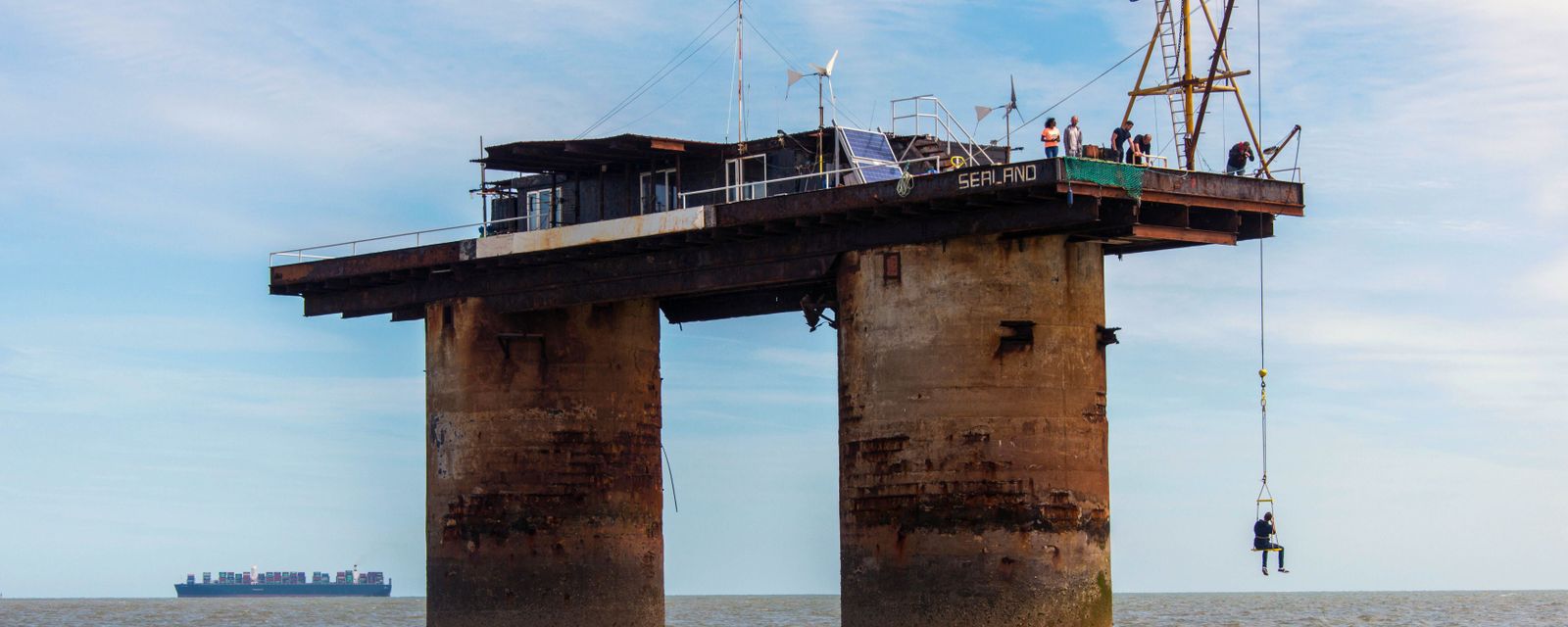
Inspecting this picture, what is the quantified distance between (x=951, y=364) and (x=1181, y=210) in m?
6.19

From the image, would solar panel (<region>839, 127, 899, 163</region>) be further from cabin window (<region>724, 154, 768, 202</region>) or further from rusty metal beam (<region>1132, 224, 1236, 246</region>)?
rusty metal beam (<region>1132, 224, 1236, 246</region>)

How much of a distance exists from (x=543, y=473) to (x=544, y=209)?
25.0ft

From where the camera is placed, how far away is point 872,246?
167 ft

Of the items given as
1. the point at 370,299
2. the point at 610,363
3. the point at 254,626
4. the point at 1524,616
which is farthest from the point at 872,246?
the point at 1524,616

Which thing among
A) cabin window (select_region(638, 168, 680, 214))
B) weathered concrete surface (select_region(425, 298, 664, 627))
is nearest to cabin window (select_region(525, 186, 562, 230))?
weathered concrete surface (select_region(425, 298, 664, 627))

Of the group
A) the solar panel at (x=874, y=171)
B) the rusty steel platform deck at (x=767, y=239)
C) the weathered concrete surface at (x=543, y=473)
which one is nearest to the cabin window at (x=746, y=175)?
the rusty steel platform deck at (x=767, y=239)

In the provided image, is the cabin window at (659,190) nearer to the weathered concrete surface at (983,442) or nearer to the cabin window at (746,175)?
the cabin window at (746,175)

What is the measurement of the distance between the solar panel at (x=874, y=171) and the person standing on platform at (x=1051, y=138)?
5.22 metres

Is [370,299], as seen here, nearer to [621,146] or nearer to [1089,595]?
[621,146]

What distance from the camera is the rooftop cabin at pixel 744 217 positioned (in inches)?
1900

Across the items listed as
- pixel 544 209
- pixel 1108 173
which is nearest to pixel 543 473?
pixel 544 209

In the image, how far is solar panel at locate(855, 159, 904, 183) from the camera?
54312 millimetres

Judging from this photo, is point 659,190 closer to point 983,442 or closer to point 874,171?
point 874,171

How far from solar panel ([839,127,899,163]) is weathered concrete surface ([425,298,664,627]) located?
9.09m
